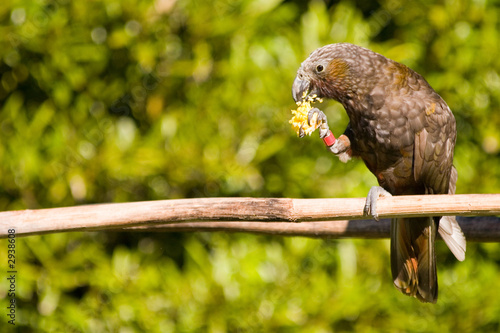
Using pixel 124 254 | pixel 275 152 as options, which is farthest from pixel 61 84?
pixel 275 152

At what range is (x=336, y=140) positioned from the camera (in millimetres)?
2402

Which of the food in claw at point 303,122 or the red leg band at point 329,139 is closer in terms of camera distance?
the food in claw at point 303,122

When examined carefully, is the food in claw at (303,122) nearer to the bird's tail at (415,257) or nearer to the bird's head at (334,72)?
the bird's head at (334,72)

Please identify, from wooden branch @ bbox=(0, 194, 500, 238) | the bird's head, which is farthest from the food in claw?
wooden branch @ bbox=(0, 194, 500, 238)

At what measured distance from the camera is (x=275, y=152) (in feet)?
9.14

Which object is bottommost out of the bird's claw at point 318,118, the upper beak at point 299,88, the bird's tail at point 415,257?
the bird's tail at point 415,257

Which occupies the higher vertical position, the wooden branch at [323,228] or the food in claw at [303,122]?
the food in claw at [303,122]

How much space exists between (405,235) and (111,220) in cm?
116

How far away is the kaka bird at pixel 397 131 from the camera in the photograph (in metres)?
2.31

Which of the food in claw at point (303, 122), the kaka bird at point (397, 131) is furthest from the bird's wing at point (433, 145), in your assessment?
the food in claw at point (303, 122)

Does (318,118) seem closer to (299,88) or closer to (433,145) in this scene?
(299,88)

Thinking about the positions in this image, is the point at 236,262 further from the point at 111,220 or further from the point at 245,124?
the point at 111,220

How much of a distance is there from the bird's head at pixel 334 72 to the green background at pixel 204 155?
0.36m

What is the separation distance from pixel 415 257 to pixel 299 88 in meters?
0.78
